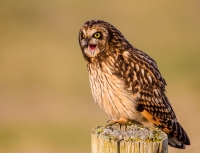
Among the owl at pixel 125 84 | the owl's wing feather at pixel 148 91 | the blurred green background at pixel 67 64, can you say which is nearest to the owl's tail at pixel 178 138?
the owl at pixel 125 84

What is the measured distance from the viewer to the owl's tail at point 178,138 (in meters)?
6.83

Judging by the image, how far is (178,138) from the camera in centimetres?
688

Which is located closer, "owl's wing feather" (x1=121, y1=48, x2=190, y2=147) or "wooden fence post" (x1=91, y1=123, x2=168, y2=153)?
"wooden fence post" (x1=91, y1=123, x2=168, y2=153)

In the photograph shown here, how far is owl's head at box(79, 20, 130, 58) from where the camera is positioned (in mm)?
7223

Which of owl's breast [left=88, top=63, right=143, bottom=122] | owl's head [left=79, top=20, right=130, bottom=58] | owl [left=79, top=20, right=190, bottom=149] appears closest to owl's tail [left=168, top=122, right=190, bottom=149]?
owl [left=79, top=20, right=190, bottom=149]

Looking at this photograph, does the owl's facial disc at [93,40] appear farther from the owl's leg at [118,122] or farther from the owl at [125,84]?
the owl's leg at [118,122]

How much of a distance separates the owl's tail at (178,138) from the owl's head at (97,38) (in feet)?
3.87

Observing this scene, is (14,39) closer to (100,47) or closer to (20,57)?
(20,57)

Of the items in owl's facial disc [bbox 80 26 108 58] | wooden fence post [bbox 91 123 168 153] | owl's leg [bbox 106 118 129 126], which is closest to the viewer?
wooden fence post [bbox 91 123 168 153]

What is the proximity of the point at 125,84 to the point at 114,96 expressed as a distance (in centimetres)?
19

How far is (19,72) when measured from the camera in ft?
61.1

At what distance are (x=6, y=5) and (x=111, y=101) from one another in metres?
19.6

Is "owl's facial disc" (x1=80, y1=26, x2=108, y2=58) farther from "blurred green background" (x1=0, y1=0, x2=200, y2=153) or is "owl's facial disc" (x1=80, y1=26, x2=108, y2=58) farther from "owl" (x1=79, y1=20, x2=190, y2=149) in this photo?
"blurred green background" (x1=0, y1=0, x2=200, y2=153)

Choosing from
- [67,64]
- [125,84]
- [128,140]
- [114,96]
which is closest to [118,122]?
[114,96]
